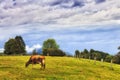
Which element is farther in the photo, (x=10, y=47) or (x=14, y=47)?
(x=10, y=47)

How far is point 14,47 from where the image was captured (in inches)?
6727

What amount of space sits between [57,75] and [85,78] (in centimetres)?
664

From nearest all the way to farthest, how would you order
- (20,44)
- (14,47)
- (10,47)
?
(14,47), (10,47), (20,44)

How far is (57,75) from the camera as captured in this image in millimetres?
63188

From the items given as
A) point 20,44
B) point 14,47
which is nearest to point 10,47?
point 14,47

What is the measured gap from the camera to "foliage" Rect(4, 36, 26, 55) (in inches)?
6727

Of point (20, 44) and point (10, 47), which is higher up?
point (20, 44)

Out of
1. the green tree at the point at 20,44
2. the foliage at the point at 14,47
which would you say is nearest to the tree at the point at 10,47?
the foliage at the point at 14,47

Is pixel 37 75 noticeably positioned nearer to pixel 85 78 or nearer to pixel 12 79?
pixel 12 79

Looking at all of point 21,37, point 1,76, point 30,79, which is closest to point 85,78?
point 30,79

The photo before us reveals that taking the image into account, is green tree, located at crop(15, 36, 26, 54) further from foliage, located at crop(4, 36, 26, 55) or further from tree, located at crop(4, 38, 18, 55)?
tree, located at crop(4, 38, 18, 55)

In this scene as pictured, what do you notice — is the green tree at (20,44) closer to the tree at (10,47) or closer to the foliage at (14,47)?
the foliage at (14,47)

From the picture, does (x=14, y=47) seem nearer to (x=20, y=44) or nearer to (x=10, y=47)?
(x=10, y=47)

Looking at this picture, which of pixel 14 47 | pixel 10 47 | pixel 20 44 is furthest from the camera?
pixel 20 44
